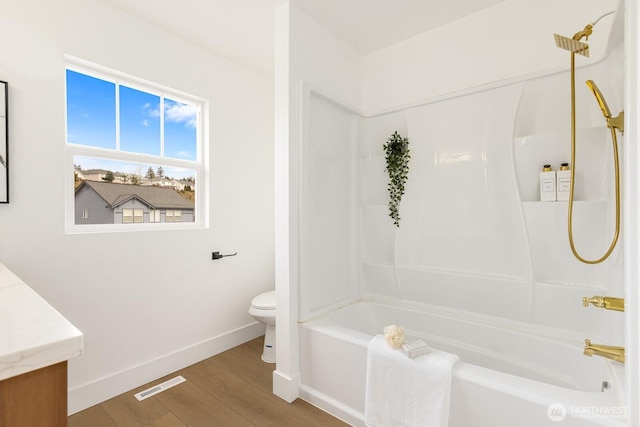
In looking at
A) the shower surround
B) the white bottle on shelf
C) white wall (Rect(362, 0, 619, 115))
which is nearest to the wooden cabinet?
the shower surround

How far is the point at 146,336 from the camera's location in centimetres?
224

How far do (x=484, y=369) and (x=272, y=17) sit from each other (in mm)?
2473

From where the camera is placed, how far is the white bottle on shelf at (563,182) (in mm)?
1818

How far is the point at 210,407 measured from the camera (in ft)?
6.35

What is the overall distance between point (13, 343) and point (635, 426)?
5.66 ft

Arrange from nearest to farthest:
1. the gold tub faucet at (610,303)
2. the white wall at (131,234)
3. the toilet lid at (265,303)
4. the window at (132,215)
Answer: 1. the gold tub faucet at (610,303)
2. the white wall at (131,234)
3. the window at (132,215)
4. the toilet lid at (265,303)

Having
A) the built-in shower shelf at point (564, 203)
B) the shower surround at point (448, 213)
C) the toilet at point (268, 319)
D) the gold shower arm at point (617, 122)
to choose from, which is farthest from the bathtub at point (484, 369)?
the gold shower arm at point (617, 122)

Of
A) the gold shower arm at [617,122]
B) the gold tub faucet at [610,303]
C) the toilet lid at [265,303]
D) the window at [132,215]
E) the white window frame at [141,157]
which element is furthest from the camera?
the toilet lid at [265,303]

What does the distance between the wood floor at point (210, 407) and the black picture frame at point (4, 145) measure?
4.39 ft

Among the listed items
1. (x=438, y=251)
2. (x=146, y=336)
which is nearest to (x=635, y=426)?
(x=438, y=251)

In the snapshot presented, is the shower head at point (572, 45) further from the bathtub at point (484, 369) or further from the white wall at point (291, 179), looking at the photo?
the bathtub at point (484, 369)

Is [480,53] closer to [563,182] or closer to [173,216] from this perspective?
[563,182]

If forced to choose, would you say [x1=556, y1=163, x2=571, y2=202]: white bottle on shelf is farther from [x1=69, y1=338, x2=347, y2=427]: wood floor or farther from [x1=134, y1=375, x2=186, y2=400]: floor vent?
[x1=134, y1=375, x2=186, y2=400]: floor vent

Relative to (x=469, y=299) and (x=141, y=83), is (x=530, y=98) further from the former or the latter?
(x=141, y=83)
